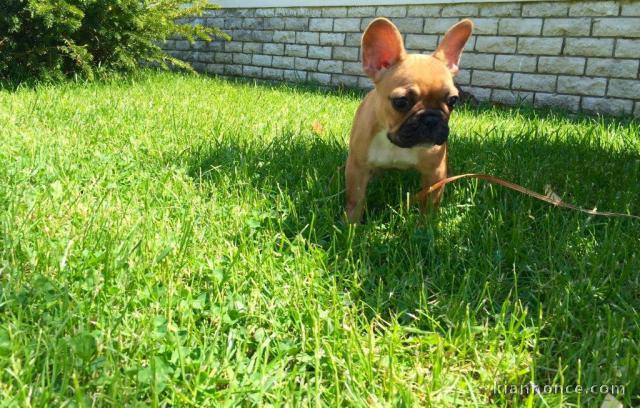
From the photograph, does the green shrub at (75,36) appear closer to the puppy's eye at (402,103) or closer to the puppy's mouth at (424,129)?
the puppy's eye at (402,103)

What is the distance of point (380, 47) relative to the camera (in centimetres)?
258

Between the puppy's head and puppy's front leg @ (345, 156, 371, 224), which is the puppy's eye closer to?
the puppy's head

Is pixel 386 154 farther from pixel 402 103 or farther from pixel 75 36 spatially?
pixel 75 36

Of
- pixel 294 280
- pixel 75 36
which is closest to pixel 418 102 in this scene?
pixel 294 280

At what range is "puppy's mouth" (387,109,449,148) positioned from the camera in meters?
2.18

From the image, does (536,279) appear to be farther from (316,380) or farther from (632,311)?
(316,380)

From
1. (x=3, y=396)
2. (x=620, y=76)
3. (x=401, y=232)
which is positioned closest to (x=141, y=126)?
(x=401, y=232)

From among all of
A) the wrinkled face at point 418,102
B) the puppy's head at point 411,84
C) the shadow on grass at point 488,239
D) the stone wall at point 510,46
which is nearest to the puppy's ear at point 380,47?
the puppy's head at point 411,84

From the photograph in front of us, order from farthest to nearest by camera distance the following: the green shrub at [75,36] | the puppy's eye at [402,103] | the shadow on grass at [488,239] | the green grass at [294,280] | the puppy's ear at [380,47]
Result: the green shrub at [75,36], the puppy's ear at [380,47], the puppy's eye at [402,103], the shadow on grass at [488,239], the green grass at [294,280]

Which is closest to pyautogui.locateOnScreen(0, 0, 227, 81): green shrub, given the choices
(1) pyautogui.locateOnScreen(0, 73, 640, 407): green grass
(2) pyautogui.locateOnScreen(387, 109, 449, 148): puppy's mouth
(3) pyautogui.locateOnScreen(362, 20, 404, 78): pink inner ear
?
(1) pyautogui.locateOnScreen(0, 73, 640, 407): green grass

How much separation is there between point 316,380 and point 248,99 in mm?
4402

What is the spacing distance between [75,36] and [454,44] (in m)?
4.67

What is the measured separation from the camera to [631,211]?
93.9 inches

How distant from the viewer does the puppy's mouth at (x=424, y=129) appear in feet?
7.16
